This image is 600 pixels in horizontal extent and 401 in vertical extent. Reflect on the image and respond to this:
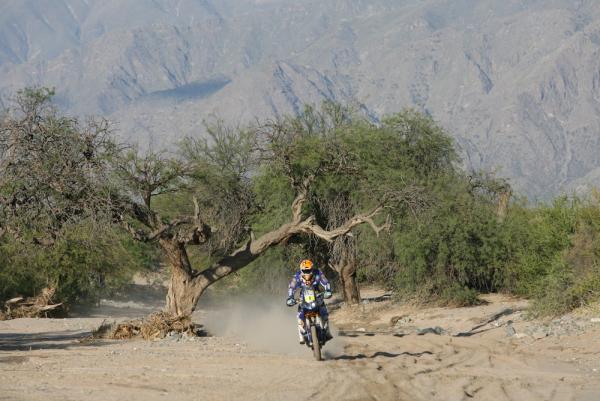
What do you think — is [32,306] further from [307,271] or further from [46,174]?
[307,271]

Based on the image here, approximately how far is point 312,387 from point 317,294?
4036mm

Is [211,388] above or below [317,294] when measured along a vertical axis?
below

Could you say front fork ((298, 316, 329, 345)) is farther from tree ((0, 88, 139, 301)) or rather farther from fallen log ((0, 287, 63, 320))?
fallen log ((0, 287, 63, 320))

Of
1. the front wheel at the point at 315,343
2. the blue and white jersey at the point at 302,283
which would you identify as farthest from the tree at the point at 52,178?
the front wheel at the point at 315,343

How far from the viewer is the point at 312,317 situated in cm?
1786

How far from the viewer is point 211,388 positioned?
13.9m

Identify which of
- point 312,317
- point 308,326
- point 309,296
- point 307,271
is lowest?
point 308,326

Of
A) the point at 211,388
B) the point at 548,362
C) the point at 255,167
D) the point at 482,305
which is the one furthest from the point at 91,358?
the point at 255,167

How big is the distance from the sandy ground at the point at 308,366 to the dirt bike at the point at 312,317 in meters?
0.40

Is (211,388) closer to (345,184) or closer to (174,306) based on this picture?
(174,306)

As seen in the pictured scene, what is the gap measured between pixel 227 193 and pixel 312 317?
21.3m

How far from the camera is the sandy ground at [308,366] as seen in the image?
1373 centimetres

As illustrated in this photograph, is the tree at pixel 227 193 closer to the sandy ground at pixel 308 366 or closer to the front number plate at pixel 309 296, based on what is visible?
the sandy ground at pixel 308 366

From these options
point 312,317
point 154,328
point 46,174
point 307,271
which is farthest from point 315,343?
point 46,174
